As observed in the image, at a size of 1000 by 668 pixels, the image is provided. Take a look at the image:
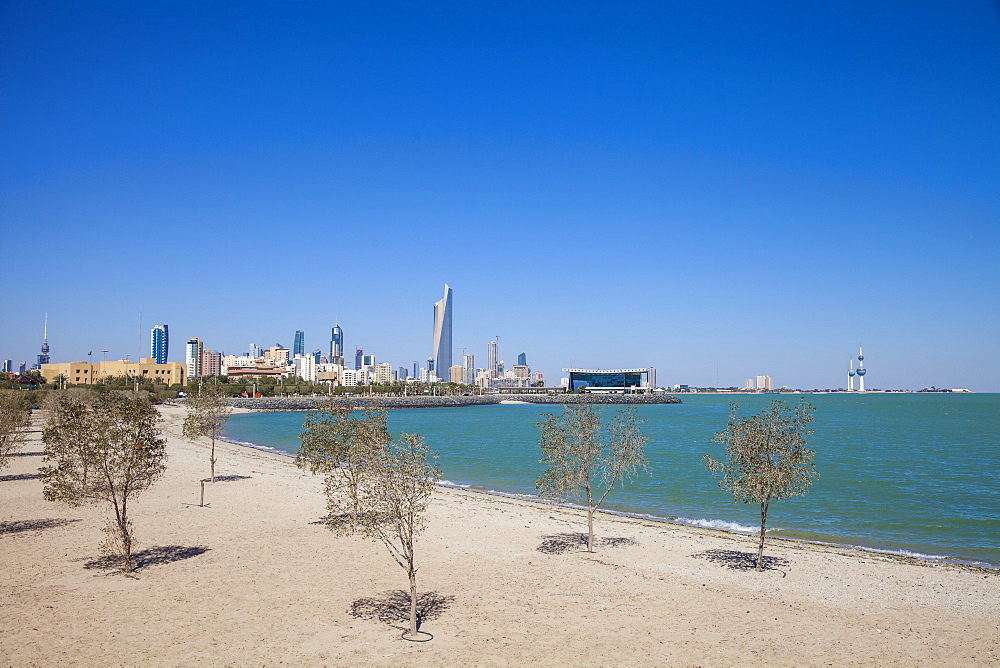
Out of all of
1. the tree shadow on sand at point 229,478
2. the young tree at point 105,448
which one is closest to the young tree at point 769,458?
the young tree at point 105,448

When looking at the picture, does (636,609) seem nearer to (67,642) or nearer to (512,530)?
(512,530)

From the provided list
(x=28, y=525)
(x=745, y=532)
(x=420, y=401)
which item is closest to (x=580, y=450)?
(x=745, y=532)

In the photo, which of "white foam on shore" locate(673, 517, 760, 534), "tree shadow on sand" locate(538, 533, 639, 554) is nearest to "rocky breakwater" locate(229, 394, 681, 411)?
"white foam on shore" locate(673, 517, 760, 534)

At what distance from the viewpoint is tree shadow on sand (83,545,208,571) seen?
1433cm

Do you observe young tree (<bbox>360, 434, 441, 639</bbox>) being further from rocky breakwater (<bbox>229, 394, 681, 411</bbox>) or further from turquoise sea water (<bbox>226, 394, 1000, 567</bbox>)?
rocky breakwater (<bbox>229, 394, 681, 411</bbox>)

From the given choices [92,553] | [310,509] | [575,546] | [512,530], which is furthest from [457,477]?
[92,553]

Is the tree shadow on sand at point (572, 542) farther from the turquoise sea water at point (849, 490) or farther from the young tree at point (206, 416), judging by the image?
the young tree at point (206, 416)

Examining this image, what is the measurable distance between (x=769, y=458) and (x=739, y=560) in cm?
321

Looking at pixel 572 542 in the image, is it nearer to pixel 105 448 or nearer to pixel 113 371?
pixel 105 448

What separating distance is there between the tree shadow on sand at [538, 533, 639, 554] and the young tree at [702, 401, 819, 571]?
410cm

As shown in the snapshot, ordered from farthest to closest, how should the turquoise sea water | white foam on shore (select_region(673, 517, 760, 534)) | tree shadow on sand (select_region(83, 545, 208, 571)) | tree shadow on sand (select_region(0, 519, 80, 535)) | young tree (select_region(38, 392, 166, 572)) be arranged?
the turquoise sea water → white foam on shore (select_region(673, 517, 760, 534)) → tree shadow on sand (select_region(0, 519, 80, 535)) → tree shadow on sand (select_region(83, 545, 208, 571)) → young tree (select_region(38, 392, 166, 572))

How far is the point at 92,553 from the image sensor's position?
15.4 m

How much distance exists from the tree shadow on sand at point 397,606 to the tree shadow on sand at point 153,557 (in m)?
5.66

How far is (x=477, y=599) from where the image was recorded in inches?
497
